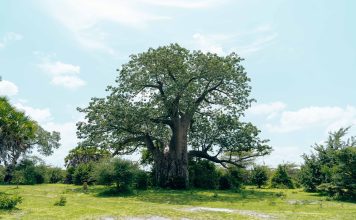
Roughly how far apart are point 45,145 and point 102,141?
2322 cm

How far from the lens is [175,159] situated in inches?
1208

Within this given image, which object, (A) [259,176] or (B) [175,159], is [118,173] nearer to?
(B) [175,159]

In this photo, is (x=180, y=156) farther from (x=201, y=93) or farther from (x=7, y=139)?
(x=7, y=139)

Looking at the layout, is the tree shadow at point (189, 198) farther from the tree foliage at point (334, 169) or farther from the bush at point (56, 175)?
the bush at point (56, 175)

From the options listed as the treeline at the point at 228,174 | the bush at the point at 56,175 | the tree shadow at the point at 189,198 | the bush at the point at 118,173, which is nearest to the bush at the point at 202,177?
the treeline at the point at 228,174

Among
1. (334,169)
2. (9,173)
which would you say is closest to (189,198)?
(334,169)

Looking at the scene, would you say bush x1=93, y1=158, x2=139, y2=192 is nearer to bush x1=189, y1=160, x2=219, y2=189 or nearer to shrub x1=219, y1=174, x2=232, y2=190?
bush x1=189, y1=160, x2=219, y2=189

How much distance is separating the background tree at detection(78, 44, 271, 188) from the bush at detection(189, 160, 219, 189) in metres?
2.55

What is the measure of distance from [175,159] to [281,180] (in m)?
12.6

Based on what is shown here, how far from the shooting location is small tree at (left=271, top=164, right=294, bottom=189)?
36438 mm

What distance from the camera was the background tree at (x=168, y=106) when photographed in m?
29.4

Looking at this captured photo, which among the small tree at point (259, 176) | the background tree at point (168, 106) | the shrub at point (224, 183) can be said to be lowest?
the shrub at point (224, 183)

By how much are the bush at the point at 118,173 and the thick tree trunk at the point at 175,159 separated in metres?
6.89

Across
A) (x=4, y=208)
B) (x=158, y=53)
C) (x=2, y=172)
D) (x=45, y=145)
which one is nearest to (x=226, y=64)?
(x=158, y=53)
